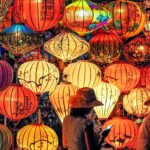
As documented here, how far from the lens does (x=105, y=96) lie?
25.9 feet

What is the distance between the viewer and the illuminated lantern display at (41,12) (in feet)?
22.6

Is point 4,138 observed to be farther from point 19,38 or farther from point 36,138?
point 19,38

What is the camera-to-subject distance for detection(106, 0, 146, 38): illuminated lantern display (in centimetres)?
752

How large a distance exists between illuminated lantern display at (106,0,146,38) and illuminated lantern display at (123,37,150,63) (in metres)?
0.73

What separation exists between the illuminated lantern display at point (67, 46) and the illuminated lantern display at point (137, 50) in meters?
0.91

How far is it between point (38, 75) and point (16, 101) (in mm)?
427

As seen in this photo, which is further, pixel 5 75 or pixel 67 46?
pixel 67 46

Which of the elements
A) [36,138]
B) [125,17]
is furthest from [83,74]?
[36,138]

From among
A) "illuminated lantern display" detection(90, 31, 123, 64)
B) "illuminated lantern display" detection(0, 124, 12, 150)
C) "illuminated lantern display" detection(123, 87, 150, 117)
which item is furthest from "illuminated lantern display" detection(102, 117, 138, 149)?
"illuminated lantern display" detection(0, 124, 12, 150)

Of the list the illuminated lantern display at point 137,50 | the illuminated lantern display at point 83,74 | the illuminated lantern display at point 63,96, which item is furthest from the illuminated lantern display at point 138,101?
the illuminated lantern display at point 63,96

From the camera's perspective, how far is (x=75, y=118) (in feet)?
20.4

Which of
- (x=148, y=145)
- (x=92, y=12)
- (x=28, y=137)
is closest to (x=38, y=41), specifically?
(x=92, y=12)

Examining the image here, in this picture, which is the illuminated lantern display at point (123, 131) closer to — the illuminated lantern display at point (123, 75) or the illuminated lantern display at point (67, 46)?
the illuminated lantern display at point (123, 75)

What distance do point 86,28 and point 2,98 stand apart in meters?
1.36
